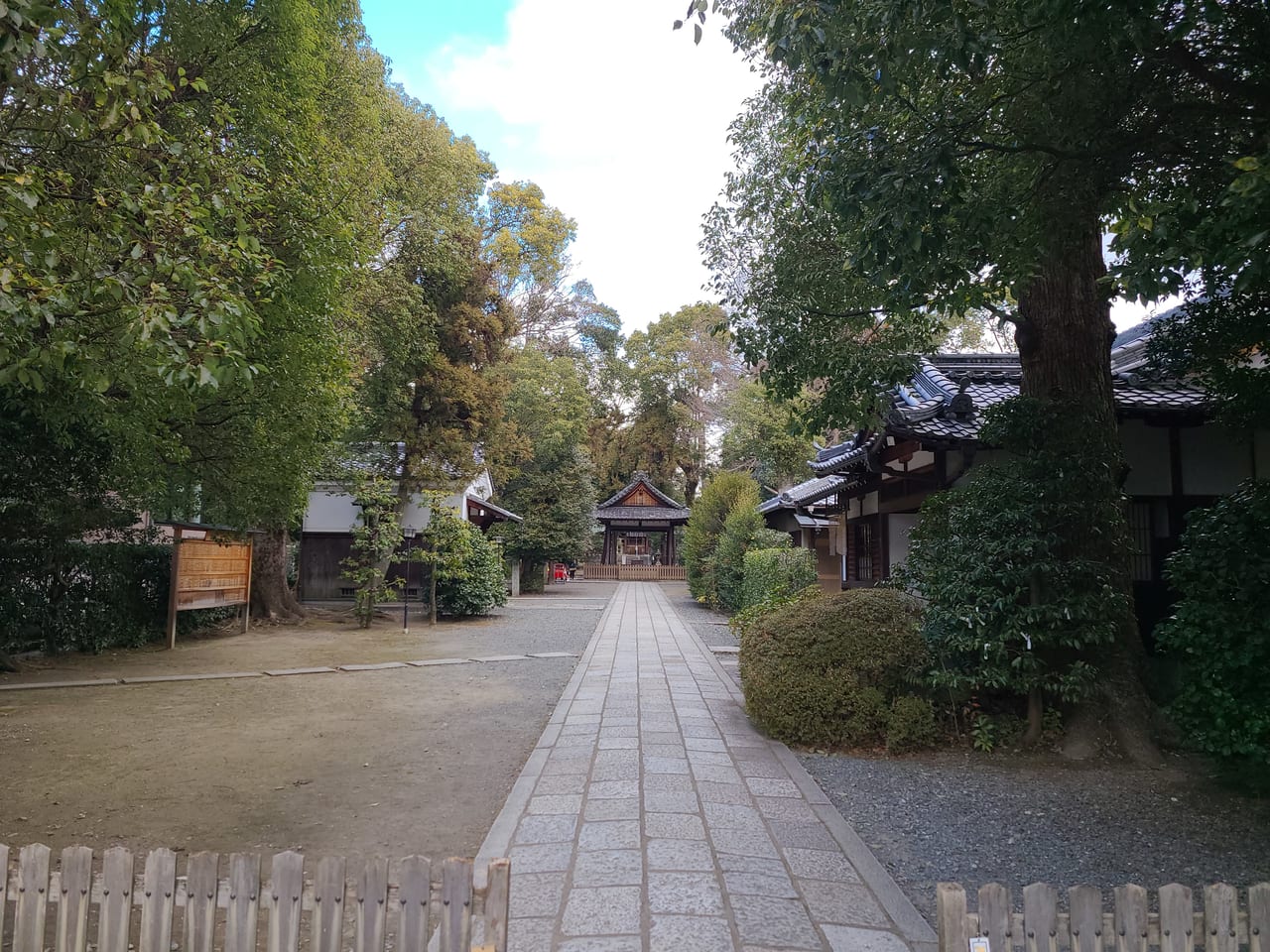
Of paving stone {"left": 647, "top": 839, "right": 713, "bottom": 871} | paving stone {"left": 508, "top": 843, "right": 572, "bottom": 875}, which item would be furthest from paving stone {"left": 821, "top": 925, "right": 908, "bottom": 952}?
paving stone {"left": 508, "top": 843, "right": 572, "bottom": 875}

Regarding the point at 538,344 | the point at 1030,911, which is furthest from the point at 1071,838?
the point at 538,344

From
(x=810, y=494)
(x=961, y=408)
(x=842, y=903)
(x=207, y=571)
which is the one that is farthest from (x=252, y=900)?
(x=810, y=494)

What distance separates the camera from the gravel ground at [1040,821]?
3760 millimetres

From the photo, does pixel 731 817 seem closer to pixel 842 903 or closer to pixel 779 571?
pixel 842 903

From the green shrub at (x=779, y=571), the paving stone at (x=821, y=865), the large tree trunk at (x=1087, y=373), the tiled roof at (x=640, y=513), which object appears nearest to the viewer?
the paving stone at (x=821, y=865)

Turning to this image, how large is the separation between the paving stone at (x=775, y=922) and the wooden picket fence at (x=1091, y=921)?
3.08 ft

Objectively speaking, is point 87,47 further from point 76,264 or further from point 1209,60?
point 1209,60

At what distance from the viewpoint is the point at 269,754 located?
582 centimetres

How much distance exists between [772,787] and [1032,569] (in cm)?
246

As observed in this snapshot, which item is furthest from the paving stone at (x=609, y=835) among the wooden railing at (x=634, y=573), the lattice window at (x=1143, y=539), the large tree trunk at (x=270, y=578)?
the wooden railing at (x=634, y=573)

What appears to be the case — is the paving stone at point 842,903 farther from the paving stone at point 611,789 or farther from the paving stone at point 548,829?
the paving stone at point 611,789

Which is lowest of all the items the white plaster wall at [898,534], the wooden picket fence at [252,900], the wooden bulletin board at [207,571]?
the wooden picket fence at [252,900]

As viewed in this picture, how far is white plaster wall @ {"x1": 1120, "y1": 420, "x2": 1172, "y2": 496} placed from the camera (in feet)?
25.4

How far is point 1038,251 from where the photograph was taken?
5.26 m
